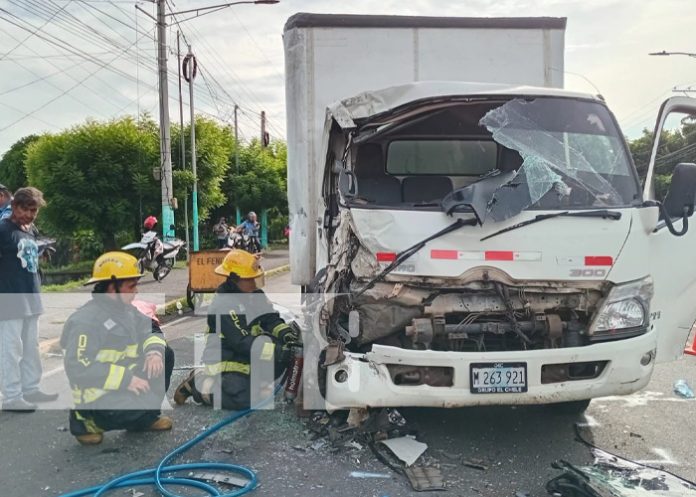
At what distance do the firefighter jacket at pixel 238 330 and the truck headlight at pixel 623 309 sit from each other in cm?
218

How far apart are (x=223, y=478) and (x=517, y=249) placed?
211 centimetres

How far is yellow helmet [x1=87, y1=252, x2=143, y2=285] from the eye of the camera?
4.25 metres

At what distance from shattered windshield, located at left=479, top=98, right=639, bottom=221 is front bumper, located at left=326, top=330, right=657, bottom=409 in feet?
2.75

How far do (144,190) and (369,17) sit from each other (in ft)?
46.9

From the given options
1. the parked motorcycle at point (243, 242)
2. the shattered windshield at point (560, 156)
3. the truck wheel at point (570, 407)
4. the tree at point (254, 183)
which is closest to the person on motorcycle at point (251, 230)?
the parked motorcycle at point (243, 242)

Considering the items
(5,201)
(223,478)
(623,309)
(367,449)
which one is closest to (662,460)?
(623,309)

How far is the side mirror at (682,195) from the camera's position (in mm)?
4008

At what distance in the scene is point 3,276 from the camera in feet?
15.9

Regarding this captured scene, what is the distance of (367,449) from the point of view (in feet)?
13.0

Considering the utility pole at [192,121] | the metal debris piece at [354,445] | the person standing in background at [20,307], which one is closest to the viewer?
the metal debris piece at [354,445]

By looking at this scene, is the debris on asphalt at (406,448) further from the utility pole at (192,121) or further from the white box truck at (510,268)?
the utility pole at (192,121)

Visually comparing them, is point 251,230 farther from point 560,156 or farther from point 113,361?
point 560,156

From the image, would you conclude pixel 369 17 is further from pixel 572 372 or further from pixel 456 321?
pixel 572 372

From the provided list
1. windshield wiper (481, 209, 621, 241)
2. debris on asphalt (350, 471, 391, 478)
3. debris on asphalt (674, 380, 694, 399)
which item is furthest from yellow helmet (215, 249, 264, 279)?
debris on asphalt (674, 380, 694, 399)
